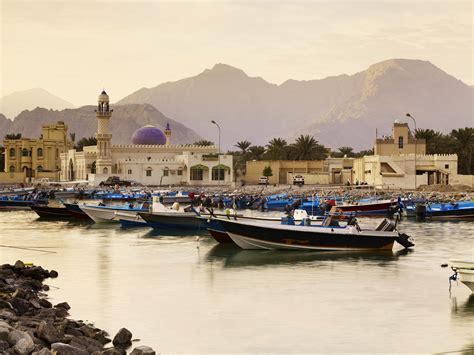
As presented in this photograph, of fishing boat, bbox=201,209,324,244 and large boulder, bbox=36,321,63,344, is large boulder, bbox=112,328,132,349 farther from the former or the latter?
fishing boat, bbox=201,209,324,244

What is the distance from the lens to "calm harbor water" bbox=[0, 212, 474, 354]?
19328 millimetres

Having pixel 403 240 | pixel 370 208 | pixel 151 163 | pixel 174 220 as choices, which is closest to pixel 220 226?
pixel 403 240

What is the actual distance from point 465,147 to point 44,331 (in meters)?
81.5

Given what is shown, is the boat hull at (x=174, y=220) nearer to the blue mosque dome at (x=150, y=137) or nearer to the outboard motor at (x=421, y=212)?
the outboard motor at (x=421, y=212)

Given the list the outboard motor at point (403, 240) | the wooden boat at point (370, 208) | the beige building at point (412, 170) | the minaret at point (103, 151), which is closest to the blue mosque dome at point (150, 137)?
the minaret at point (103, 151)

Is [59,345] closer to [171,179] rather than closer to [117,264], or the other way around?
[117,264]

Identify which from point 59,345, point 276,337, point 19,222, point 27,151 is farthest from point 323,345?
point 27,151

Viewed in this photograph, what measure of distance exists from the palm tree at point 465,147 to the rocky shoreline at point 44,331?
2959 inches

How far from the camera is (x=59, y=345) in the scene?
51.6 ft

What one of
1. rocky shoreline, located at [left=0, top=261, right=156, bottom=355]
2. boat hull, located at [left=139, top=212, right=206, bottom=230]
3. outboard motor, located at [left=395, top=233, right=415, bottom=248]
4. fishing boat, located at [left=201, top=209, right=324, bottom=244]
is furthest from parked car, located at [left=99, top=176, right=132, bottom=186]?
rocky shoreline, located at [left=0, top=261, right=156, bottom=355]

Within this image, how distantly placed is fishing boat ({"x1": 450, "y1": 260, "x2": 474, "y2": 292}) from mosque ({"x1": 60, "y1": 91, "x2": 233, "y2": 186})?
75.1 m

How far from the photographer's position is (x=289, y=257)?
105 feet

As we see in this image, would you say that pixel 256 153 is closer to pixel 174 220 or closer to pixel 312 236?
pixel 174 220

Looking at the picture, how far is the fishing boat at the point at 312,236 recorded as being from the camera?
32344 mm
